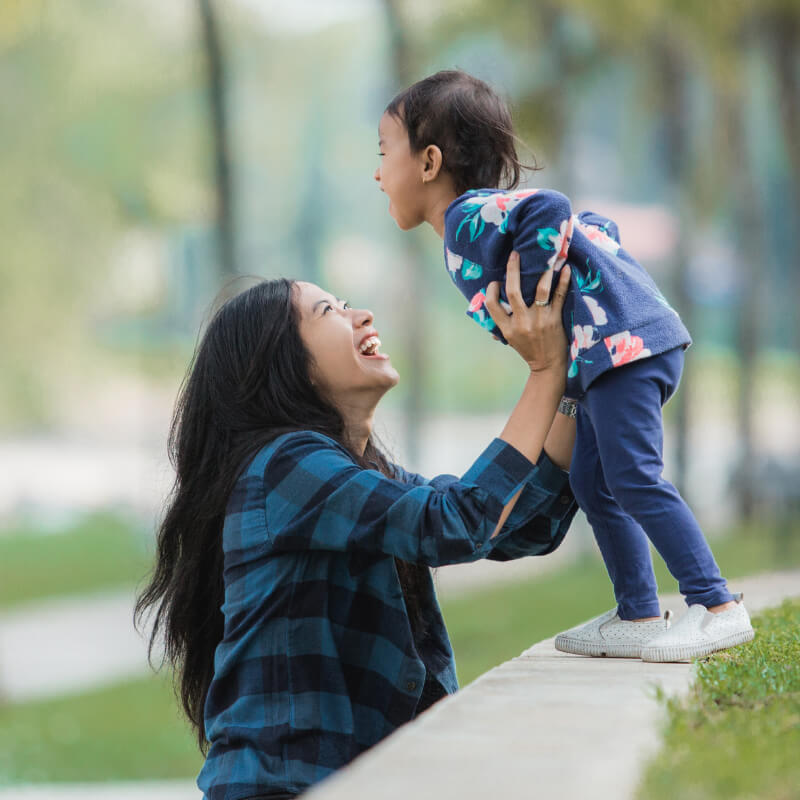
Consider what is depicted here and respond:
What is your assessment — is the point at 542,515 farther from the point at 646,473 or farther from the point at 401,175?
the point at 401,175

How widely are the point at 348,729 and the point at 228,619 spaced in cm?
35

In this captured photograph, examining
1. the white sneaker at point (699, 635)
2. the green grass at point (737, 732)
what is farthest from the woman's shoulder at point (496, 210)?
the green grass at point (737, 732)

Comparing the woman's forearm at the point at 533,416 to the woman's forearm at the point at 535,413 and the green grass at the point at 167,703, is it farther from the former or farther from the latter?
the green grass at the point at 167,703

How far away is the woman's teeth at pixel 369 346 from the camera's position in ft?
10.2

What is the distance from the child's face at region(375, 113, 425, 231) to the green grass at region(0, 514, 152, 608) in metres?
14.3

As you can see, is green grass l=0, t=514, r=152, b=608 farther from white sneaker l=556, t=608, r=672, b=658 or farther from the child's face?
white sneaker l=556, t=608, r=672, b=658

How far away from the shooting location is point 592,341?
299 centimetres

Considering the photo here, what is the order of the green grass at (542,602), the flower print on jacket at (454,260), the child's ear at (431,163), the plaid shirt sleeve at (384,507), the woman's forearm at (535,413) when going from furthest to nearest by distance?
the green grass at (542,602), the child's ear at (431,163), the flower print on jacket at (454,260), the woman's forearm at (535,413), the plaid shirt sleeve at (384,507)

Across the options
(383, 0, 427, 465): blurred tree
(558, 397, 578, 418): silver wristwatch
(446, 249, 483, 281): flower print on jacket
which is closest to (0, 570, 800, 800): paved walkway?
(558, 397, 578, 418): silver wristwatch

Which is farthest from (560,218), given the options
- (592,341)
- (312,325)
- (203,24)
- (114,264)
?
(114,264)

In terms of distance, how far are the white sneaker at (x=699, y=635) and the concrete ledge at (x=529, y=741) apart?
0.04 metres

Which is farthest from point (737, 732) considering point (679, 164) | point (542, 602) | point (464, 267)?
point (679, 164)

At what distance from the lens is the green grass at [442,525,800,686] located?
469 inches

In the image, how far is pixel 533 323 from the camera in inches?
118
